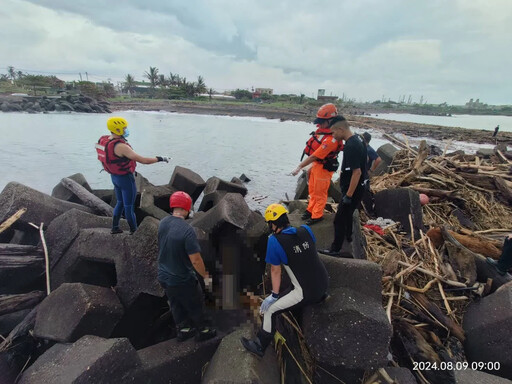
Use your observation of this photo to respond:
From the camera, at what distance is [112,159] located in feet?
16.0

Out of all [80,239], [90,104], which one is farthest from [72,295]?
[90,104]

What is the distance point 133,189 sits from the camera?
5.21 metres

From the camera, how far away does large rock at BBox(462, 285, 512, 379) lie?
3166 mm

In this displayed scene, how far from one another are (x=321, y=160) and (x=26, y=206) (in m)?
5.20

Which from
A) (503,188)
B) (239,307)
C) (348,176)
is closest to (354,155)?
(348,176)

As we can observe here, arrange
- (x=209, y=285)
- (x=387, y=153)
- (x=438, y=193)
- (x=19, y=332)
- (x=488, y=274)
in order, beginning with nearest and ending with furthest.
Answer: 1. (x=19, y=332)
2. (x=209, y=285)
3. (x=488, y=274)
4. (x=438, y=193)
5. (x=387, y=153)

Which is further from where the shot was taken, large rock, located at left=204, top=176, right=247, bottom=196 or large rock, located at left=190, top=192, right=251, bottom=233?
large rock, located at left=204, top=176, right=247, bottom=196

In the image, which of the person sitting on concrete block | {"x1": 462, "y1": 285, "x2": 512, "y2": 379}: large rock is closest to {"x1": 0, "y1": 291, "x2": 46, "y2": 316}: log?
{"x1": 462, "y1": 285, "x2": 512, "y2": 379}: large rock

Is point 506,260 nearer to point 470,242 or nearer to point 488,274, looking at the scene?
point 488,274

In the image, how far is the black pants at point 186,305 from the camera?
10.9ft

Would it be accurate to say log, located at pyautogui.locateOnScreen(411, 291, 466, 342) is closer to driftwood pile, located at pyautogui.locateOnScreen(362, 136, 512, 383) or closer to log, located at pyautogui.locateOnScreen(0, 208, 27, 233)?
driftwood pile, located at pyautogui.locateOnScreen(362, 136, 512, 383)

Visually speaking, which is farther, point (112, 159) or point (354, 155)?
point (112, 159)

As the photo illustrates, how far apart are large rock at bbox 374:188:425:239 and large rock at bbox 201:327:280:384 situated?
4.27 m

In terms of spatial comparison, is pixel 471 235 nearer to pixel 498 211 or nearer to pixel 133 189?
pixel 498 211
